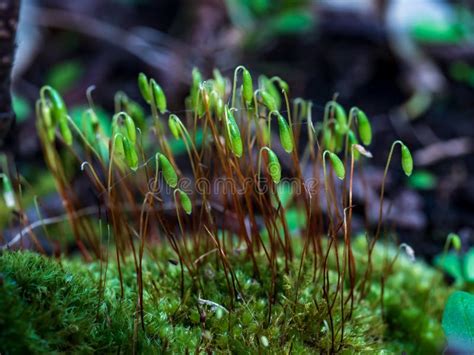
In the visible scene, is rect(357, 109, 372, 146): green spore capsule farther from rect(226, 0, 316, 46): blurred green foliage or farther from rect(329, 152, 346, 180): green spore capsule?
rect(226, 0, 316, 46): blurred green foliage

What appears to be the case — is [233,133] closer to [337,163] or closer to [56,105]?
[337,163]

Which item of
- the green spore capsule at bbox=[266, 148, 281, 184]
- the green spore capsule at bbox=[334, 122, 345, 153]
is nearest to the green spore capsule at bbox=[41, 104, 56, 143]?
the green spore capsule at bbox=[266, 148, 281, 184]

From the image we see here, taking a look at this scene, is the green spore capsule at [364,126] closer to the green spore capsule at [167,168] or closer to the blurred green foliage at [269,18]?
the green spore capsule at [167,168]

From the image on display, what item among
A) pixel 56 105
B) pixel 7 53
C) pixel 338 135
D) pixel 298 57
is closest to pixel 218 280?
pixel 338 135

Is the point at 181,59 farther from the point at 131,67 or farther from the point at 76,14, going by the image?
the point at 76,14

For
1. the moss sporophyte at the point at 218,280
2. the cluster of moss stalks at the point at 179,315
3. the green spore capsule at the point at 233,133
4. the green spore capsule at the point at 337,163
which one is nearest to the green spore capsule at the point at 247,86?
the moss sporophyte at the point at 218,280

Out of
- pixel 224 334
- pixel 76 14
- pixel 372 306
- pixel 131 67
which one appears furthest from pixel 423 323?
pixel 76 14
